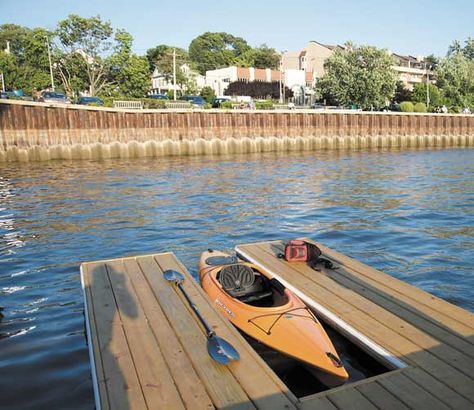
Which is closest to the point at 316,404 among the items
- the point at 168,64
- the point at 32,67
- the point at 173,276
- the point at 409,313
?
the point at 409,313

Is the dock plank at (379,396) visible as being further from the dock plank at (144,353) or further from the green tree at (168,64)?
the green tree at (168,64)

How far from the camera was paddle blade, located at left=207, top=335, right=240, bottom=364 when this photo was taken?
5203 mm

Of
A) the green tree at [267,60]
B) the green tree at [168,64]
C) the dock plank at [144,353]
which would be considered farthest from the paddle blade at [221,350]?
the green tree at [267,60]

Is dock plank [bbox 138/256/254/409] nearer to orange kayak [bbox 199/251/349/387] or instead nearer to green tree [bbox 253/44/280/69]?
orange kayak [bbox 199/251/349/387]

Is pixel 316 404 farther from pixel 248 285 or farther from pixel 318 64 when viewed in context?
pixel 318 64

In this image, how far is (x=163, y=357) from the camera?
5.38 metres

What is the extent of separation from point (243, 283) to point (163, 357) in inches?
94.0

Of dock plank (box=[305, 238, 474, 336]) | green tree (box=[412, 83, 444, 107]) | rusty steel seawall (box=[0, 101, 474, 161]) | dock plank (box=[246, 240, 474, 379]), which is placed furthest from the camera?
green tree (box=[412, 83, 444, 107])

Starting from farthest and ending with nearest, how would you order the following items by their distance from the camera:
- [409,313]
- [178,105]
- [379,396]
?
[178,105]
[409,313]
[379,396]

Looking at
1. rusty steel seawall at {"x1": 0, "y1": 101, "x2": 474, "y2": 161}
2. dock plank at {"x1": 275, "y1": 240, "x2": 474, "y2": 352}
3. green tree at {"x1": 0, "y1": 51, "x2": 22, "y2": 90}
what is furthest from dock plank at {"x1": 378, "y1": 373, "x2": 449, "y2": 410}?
green tree at {"x1": 0, "y1": 51, "x2": 22, "y2": 90}

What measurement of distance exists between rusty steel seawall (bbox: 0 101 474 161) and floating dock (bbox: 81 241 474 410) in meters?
27.8

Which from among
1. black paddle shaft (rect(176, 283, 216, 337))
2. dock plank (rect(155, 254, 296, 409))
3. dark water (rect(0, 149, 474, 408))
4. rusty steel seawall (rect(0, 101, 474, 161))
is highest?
rusty steel seawall (rect(0, 101, 474, 161))

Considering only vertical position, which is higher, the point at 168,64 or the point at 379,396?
the point at 168,64

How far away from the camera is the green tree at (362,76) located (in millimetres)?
55750
